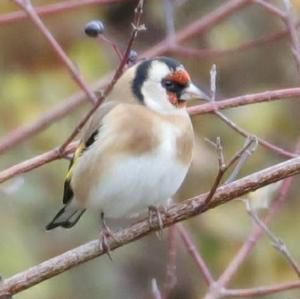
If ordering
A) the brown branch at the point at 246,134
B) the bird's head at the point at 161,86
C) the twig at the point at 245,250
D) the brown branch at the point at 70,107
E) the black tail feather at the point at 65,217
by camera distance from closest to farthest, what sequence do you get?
the brown branch at the point at 246,134 → the twig at the point at 245,250 → the brown branch at the point at 70,107 → the bird's head at the point at 161,86 → the black tail feather at the point at 65,217

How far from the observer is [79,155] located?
290 centimetres

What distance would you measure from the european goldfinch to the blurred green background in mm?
961

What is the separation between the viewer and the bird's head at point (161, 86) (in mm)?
2895

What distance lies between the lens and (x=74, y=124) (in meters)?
4.14

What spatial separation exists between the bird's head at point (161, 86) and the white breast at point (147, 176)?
3.6 inches

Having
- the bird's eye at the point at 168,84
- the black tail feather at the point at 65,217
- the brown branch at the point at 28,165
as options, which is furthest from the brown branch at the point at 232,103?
the black tail feather at the point at 65,217

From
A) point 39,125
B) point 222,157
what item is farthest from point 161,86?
point 222,157

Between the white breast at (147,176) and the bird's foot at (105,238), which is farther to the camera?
the white breast at (147,176)

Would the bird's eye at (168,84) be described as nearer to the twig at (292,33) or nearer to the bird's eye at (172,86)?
the bird's eye at (172,86)

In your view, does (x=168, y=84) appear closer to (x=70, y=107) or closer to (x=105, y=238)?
(x=70, y=107)

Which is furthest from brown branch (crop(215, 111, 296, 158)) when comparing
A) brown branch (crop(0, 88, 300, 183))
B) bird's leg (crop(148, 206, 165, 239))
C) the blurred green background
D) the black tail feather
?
the blurred green background

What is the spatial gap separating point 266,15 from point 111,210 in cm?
199

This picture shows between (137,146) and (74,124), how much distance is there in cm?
136

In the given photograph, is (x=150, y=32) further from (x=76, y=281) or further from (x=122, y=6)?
(x=76, y=281)
